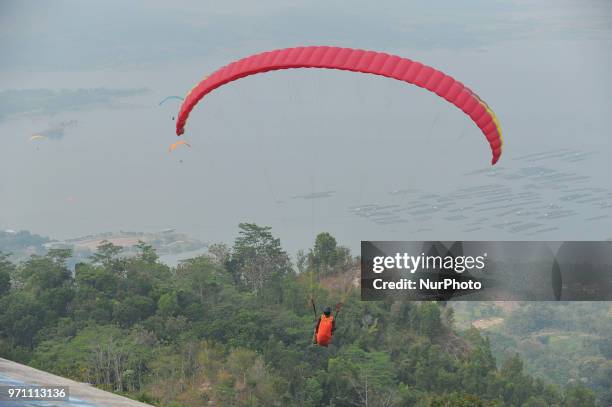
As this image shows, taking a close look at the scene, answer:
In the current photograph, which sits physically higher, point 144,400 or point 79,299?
point 79,299

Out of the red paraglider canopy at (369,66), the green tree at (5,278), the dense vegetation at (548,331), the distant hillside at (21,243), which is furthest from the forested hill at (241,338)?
the distant hillside at (21,243)

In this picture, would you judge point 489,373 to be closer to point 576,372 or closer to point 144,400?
point 144,400

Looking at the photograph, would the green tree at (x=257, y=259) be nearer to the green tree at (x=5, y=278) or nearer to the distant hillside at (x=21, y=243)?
the green tree at (x=5, y=278)

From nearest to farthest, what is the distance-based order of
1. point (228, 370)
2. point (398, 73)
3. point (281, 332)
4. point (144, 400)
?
point (398, 73), point (144, 400), point (228, 370), point (281, 332)

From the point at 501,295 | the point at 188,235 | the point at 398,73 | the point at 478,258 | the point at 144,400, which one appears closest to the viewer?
the point at 398,73

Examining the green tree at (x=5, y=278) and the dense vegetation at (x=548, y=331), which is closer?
the green tree at (x=5, y=278)

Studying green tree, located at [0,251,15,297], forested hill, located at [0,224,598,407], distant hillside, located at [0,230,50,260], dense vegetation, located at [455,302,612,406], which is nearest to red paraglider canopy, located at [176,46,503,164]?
forested hill, located at [0,224,598,407]

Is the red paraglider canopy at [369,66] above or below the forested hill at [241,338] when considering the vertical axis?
above

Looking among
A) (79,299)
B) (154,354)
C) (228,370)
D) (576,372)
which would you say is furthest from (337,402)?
(576,372)

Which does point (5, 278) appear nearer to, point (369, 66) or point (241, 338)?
point (241, 338)
